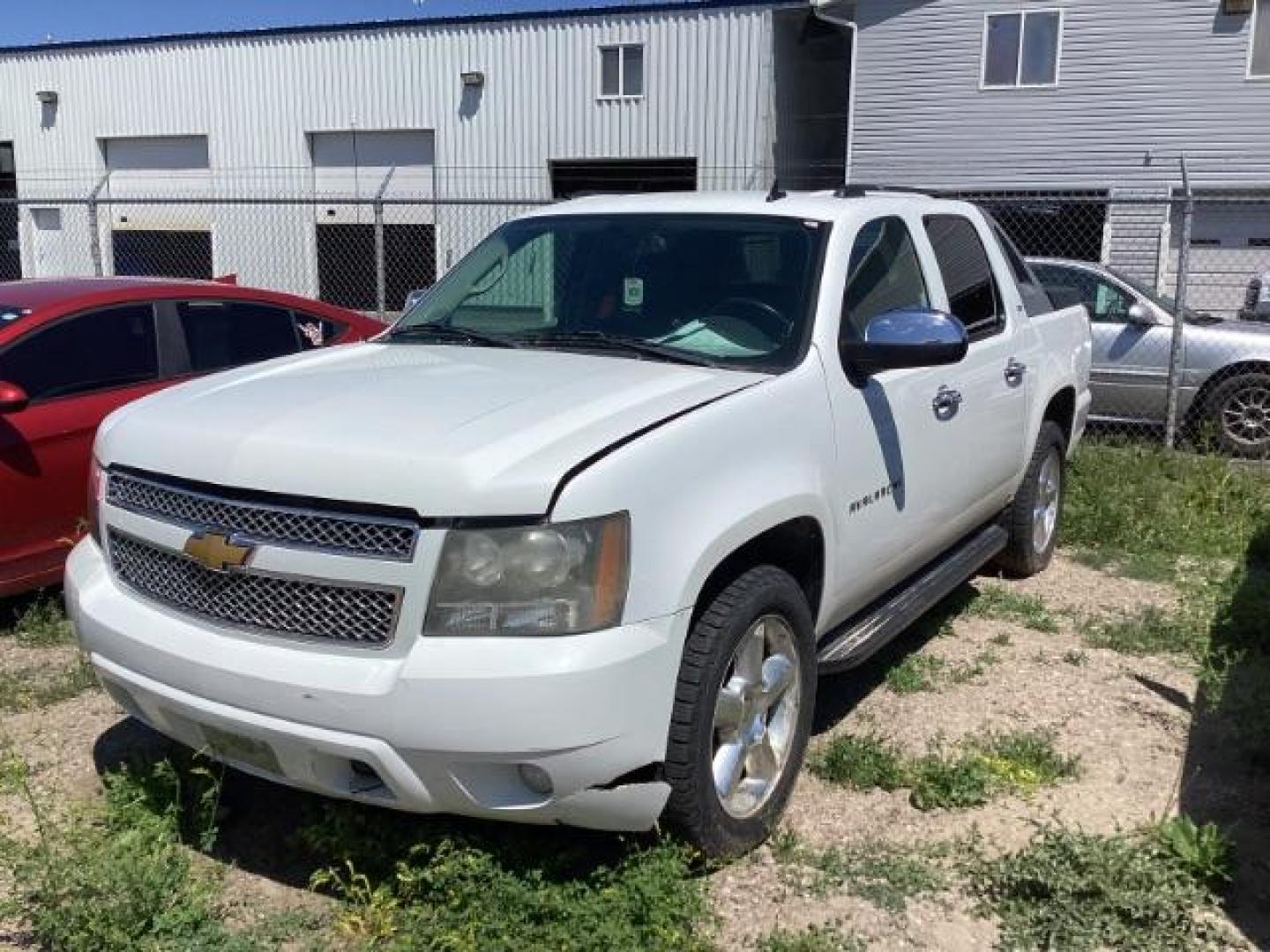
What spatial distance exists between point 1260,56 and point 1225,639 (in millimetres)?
19427

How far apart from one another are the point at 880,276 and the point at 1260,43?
2052 cm

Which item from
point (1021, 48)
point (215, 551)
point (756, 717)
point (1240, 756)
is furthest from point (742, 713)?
point (1021, 48)

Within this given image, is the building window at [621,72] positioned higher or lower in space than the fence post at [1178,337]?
higher

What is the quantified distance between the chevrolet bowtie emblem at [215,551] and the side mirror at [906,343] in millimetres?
1919

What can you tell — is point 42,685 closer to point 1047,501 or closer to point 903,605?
point 903,605

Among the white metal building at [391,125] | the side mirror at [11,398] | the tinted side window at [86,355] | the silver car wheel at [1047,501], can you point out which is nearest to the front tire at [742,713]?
the silver car wheel at [1047,501]

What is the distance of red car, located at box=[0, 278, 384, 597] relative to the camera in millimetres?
5039

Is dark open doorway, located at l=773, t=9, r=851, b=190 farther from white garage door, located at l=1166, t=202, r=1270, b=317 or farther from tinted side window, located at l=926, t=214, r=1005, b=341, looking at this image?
tinted side window, located at l=926, t=214, r=1005, b=341

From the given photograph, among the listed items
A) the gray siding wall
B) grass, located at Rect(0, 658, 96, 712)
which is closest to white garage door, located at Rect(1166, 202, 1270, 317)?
the gray siding wall

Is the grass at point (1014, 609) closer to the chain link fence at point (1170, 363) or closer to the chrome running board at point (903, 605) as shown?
the chrome running board at point (903, 605)

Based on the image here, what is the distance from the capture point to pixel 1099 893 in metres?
3.15

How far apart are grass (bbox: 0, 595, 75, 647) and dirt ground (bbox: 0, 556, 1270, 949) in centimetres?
7

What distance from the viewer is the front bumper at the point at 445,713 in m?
2.71

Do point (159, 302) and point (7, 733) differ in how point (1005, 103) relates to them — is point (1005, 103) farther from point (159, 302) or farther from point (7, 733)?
point (7, 733)
